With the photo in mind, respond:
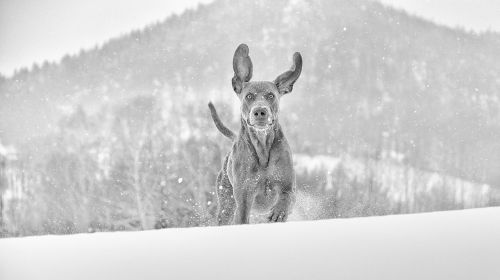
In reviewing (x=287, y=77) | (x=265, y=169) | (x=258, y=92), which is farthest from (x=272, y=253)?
(x=287, y=77)

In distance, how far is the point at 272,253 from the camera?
1.83 m

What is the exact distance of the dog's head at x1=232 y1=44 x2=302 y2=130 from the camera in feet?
10.8

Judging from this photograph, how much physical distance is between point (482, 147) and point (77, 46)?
9.36 meters

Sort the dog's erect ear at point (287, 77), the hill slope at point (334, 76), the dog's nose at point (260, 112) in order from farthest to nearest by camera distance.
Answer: the hill slope at point (334, 76), the dog's erect ear at point (287, 77), the dog's nose at point (260, 112)

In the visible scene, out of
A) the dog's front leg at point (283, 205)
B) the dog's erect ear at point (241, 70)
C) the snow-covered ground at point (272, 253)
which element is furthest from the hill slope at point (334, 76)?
the snow-covered ground at point (272, 253)

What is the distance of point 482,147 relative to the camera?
42.6 feet

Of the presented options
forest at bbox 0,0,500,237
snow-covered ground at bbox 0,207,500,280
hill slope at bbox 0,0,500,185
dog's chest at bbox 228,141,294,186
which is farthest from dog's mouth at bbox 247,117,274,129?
hill slope at bbox 0,0,500,185

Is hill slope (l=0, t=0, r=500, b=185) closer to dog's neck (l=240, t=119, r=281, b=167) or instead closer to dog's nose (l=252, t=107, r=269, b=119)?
Result: dog's neck (l=240, t=119, r=281, b=167)

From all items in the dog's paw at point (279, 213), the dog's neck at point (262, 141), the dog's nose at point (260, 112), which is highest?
the dog's nose at point (260, 112)

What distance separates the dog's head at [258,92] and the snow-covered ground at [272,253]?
47.3 inches

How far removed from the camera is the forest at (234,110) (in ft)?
41.1

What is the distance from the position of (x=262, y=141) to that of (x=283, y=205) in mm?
409

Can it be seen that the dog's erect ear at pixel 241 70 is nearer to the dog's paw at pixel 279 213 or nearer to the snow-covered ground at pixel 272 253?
the dog's paw at pixel 279 213

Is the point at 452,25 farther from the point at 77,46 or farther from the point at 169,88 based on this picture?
the point at 77,46
